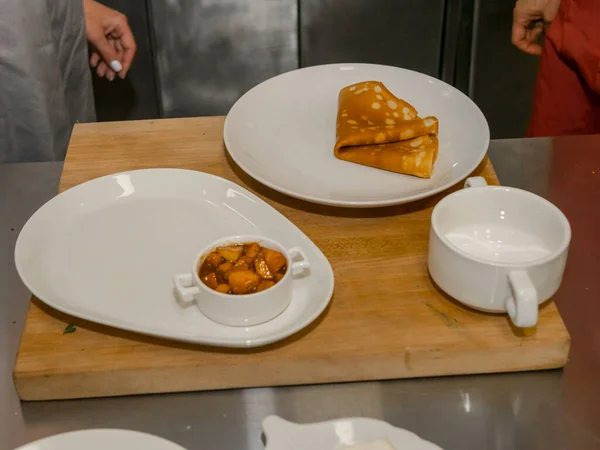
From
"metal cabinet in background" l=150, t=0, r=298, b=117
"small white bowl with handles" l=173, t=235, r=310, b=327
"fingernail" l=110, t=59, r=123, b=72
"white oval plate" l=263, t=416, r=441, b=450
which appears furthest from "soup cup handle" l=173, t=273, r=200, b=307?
"metal cabinet in background" l=150, t=0, r=298, b=117

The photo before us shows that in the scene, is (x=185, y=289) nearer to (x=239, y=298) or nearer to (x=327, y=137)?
(x=239, y=298)

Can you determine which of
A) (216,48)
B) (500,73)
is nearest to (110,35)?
(216,48)

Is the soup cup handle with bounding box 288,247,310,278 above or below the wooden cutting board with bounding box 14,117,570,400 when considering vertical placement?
above

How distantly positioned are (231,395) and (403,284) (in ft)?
0.67

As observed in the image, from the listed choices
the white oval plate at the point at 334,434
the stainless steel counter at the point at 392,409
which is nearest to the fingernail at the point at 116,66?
the stainless steel counter at the point at 392,409

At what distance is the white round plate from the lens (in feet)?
2.81

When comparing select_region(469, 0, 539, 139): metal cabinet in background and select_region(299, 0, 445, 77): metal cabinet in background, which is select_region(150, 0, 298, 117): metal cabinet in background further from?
select_region(469, 0, 539, 139): metal cabinet in background

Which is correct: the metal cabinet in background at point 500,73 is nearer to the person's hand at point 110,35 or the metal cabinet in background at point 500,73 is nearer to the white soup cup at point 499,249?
the person's hand at point 110,35

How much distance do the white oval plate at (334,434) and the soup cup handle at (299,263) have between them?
0.52 feet

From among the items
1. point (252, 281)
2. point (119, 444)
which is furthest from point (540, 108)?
point (119, 444)

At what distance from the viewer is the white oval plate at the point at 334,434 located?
580 mm

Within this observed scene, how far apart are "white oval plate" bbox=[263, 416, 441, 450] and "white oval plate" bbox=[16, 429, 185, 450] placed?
0.09 meters

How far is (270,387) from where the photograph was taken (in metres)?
0.68

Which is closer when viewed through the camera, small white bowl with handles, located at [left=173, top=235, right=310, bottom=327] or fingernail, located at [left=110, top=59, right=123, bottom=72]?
small white bowl with handles, located at [left=173, top=235, right=310, bottom=327]
